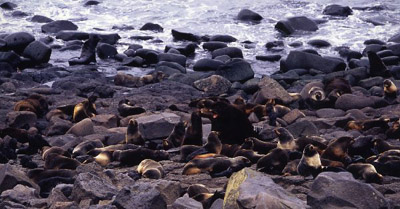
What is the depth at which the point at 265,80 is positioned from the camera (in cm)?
1303

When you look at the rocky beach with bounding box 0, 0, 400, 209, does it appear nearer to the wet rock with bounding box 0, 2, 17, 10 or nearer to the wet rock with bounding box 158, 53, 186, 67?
the wet rock with bounding box 158, 53, 186, 67

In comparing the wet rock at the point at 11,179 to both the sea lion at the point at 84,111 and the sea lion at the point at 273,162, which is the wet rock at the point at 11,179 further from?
the sea lion at the point at 84,111

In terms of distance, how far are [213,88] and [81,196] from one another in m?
8.60

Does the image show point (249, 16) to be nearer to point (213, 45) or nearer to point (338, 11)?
point (338, 11)

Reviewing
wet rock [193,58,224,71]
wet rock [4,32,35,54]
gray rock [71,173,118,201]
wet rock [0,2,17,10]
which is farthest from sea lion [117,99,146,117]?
wet rock [0,2,17,10]

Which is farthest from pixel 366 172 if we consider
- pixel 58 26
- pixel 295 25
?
pixel 58 26

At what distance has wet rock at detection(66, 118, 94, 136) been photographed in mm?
9969

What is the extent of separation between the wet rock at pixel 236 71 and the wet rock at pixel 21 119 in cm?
556

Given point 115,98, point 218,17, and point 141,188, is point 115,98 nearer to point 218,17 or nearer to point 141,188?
point 141,188

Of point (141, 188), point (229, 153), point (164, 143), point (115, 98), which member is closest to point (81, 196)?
point (141, 188)

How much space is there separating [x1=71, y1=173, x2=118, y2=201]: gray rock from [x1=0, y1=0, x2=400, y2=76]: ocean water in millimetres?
10807

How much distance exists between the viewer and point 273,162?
7.04 m

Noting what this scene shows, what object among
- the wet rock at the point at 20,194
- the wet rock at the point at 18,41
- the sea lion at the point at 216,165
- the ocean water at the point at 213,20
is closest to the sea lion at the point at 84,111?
the sea lion at the point at 216,165

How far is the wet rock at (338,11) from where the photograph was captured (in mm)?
23828
